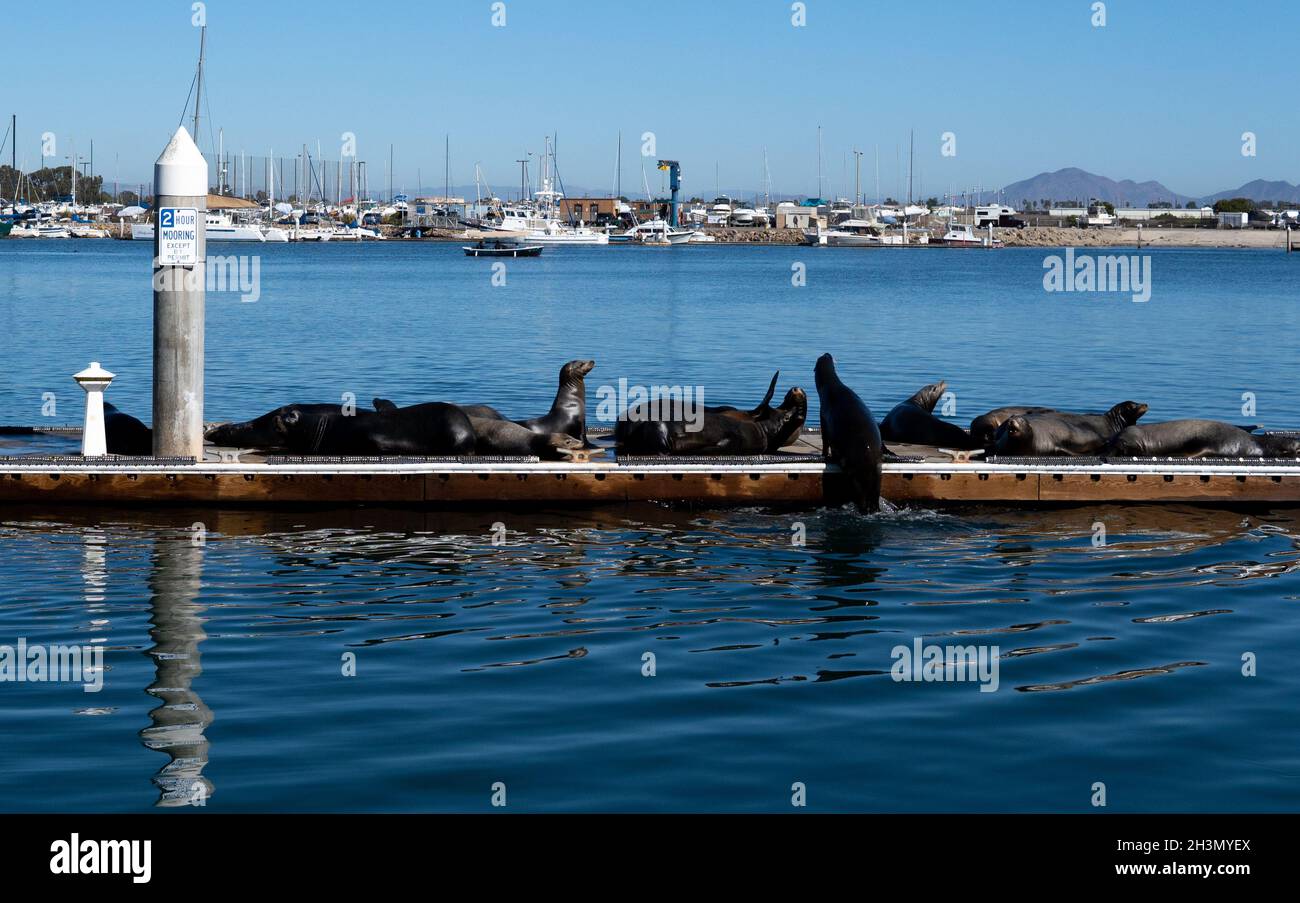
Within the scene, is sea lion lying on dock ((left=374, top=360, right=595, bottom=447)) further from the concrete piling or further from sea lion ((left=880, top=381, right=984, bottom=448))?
sea lion ((left=880, top=381, right=984, bottom=448))

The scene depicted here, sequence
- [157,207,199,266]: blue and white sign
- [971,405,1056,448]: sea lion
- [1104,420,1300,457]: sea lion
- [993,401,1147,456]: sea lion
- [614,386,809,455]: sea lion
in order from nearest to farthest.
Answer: [157,207,199,266]: blue and white sign, [614,386,809,455]: sea lion, [993,401,1147,456]: sea lion, [1104,420,1300,457]: sea lion, [971,405,1056,448]: sea lion

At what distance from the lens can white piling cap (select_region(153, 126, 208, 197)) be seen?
1742 cm

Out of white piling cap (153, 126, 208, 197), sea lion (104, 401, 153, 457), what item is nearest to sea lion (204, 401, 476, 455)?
sea lion (104, 401, 153, 457)

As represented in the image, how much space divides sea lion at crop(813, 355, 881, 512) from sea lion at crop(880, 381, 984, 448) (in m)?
1.78

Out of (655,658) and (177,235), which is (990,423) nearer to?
(655,658)

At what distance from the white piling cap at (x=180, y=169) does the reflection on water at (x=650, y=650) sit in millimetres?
3805

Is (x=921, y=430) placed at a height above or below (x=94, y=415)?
below

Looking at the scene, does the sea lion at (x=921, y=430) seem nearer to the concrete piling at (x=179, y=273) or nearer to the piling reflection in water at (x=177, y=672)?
the concrete piling at (x=179, y=273)

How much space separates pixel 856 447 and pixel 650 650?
5.93 meters

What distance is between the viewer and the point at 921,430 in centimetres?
2083

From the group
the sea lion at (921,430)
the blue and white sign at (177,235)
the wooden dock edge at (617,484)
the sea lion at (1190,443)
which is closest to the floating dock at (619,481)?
the wooden dock edge at (617,484)

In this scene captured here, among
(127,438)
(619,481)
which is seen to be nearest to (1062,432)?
(619,481)

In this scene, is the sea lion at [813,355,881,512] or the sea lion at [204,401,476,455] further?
the sea lion at [204,401,476,455]
